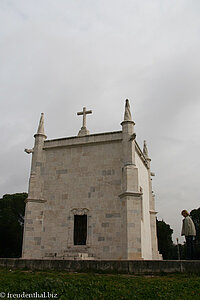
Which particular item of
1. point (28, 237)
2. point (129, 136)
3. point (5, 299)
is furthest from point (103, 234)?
point (5, 299)

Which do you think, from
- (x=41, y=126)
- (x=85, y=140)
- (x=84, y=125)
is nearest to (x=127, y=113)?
(x=85, y=140)

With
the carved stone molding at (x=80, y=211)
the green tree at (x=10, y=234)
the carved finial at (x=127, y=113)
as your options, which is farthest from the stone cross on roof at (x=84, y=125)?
the green tree at (x=10, y=234)

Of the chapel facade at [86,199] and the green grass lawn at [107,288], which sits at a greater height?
the chapel facade at [86,199]

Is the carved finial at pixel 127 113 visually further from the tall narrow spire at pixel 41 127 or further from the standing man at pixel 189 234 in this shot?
the standing man at pixel 189 234

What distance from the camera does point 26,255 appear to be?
1683 cm

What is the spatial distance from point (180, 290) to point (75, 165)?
11836 millimetres

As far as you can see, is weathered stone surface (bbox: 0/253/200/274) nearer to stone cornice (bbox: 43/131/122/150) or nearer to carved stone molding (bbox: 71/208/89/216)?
carved stone molding (bbox: 71/208/89/216)

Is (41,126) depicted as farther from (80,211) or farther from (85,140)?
(80,211)

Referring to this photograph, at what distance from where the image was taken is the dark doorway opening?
55.2ft

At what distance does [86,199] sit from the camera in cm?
1753

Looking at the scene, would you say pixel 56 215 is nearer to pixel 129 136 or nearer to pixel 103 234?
pixel 103 234

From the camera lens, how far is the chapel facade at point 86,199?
16.1 metres

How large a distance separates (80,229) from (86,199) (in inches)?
71.9

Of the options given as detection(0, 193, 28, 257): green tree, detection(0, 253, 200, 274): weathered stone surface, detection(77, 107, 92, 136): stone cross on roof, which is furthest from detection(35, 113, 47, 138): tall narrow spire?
detection(0, 193, 28, 257): green tree
